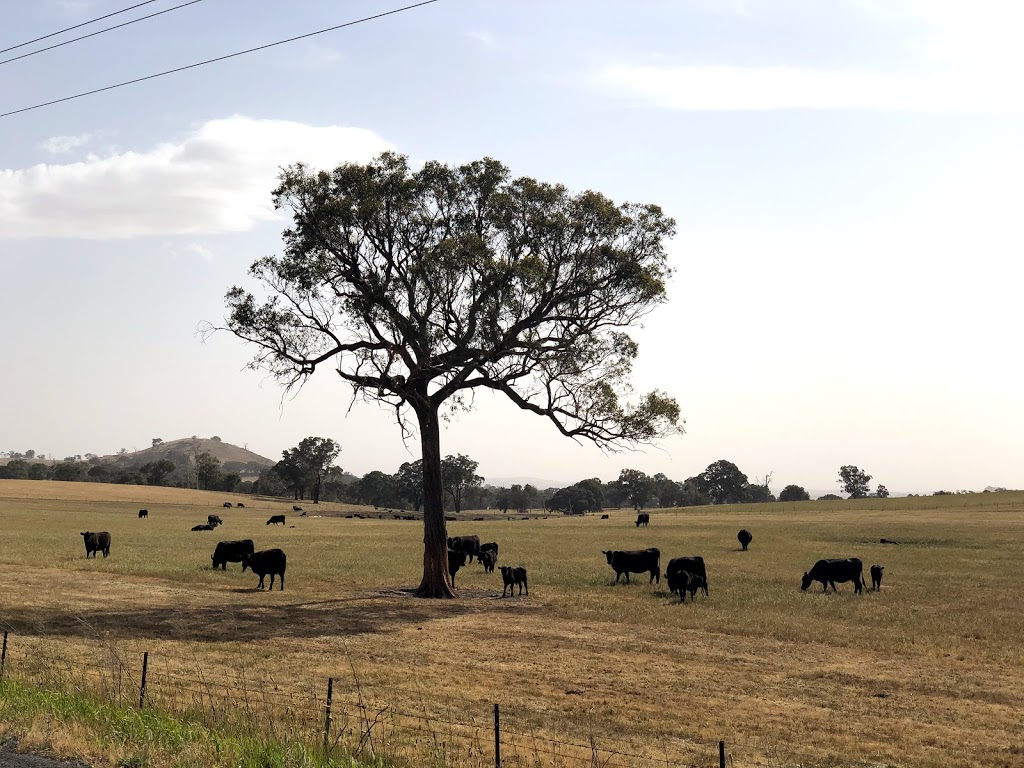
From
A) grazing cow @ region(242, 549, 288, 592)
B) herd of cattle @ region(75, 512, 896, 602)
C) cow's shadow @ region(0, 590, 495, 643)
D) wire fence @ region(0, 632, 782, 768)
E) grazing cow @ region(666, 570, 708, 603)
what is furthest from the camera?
grazing cow @ region(242, 549, 288, 592)

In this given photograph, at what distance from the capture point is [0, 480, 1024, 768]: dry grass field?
1338 cm

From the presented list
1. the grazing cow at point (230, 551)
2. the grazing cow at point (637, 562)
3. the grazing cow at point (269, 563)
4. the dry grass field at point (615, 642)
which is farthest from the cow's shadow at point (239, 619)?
the grazing cow at point (230, 551)

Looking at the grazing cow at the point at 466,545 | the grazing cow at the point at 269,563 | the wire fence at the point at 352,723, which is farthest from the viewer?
the grazing cow at the point at 466,545

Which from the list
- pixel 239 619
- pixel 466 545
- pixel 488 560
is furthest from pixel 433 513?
pixel 466 545

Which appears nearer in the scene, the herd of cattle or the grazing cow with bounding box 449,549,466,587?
the herd of cattle

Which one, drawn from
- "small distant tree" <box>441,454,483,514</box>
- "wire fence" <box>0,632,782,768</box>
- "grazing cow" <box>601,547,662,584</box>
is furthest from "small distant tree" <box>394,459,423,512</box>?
"wire fence" <box>0,632,782,768</box>

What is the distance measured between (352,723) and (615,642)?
31.2 feet

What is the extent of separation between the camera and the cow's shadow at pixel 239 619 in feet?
67.7

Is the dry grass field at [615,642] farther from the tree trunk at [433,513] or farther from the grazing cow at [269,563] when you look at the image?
the tree trunk at [433,513]

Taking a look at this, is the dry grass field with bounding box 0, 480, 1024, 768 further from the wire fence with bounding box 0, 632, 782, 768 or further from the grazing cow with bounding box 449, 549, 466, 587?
the grazing cow with bounding box 449, 549, 466, 587

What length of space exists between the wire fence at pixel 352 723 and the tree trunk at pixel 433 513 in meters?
14.1

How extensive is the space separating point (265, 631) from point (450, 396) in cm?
1248

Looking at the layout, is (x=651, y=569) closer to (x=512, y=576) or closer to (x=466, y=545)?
(x=512, y=576)

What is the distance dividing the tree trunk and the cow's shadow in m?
1.79
